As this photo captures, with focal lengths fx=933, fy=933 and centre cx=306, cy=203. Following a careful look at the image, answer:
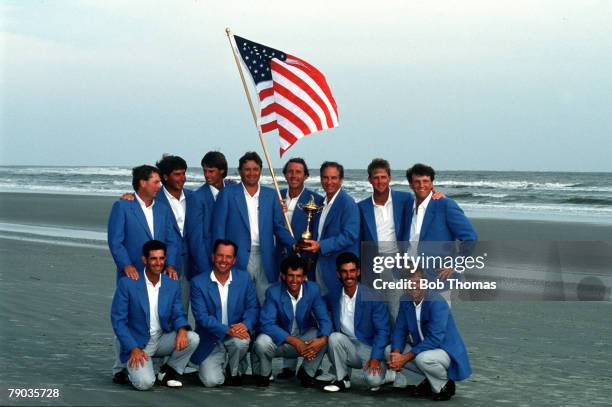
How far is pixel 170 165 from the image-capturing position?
7.19 metres

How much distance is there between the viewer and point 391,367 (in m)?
6.30

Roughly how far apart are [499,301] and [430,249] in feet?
14.6

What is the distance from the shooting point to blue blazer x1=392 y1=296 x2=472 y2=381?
6.28m

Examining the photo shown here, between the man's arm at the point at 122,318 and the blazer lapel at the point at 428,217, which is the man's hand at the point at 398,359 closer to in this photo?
the blazer lapel at the point at 428,217

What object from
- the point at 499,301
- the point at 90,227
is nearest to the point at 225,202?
the point at 499,301

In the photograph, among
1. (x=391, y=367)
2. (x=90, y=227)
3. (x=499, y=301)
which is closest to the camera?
(x=391, y=367)

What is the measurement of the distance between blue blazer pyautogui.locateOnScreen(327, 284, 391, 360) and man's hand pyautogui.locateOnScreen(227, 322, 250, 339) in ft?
2.24

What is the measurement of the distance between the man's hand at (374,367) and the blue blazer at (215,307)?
0.87m

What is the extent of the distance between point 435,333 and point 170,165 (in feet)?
7.95

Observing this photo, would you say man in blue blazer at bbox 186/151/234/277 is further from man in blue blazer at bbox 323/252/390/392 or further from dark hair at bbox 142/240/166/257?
man in blue blazer at bbox 323/252/390/392

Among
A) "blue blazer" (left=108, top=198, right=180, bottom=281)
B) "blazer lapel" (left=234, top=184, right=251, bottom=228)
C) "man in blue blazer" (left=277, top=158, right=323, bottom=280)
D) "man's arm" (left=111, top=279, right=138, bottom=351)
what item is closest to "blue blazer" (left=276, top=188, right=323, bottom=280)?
"man in blue blazer" (left=277, top=158, right=323, bottom=280)

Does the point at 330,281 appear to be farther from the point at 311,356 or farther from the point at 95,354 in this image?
the point at 95,354

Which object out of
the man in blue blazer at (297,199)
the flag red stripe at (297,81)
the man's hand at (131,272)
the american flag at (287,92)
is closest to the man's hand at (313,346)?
the man in blue blazer at (297,199)

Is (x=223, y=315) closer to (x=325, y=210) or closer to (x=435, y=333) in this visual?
(x=325, y=210)
